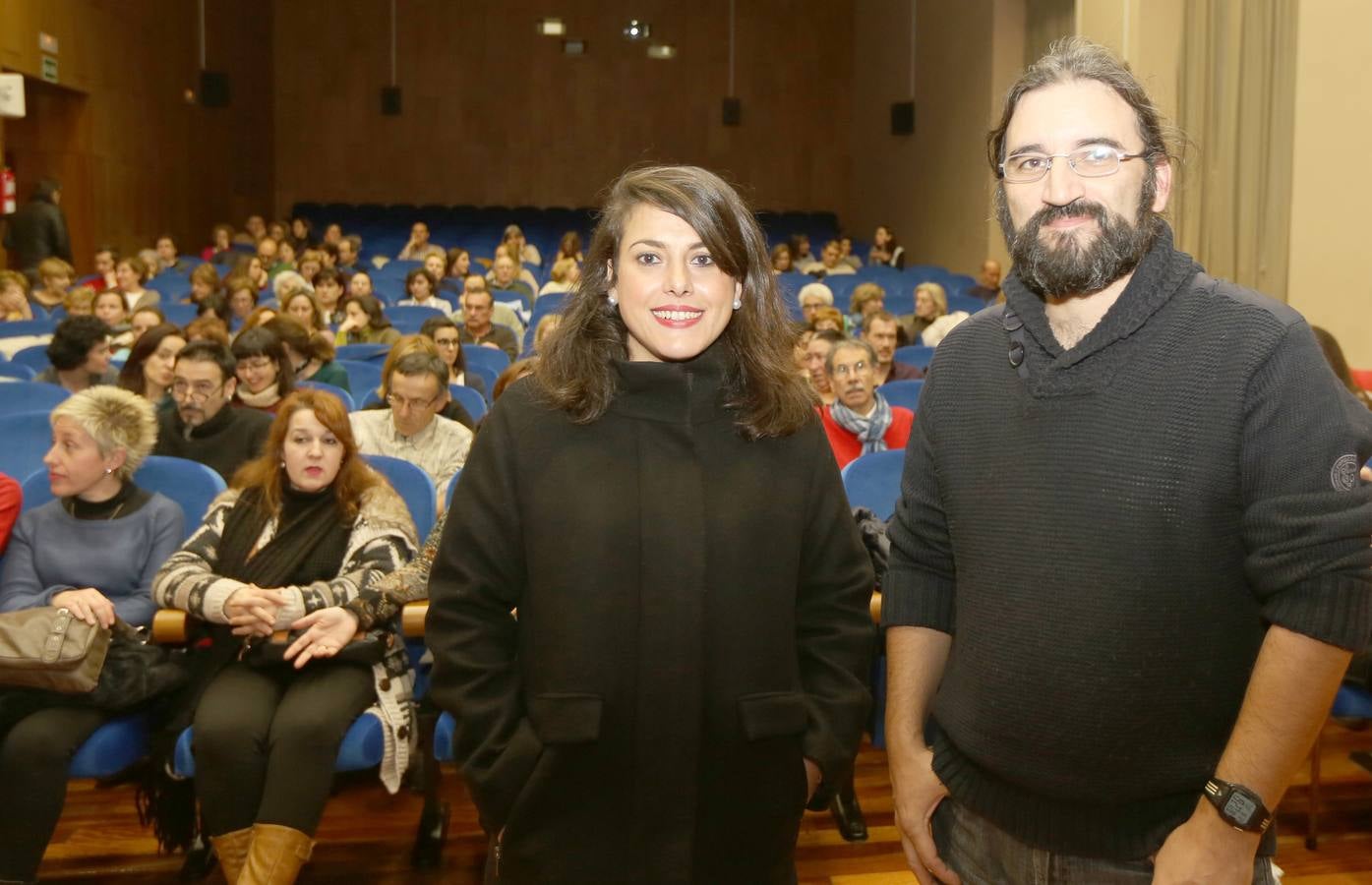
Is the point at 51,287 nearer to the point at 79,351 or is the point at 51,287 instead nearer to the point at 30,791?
the point at 79,351

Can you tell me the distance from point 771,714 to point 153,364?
3.94 meters

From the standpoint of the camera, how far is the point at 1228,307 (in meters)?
1.26

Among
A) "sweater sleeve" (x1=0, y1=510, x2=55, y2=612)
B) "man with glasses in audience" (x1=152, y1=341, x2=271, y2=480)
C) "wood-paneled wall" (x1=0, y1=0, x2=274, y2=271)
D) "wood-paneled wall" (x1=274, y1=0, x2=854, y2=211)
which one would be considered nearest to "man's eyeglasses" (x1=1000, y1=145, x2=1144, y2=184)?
"sweater sleeve" (x1=0, y1=510, x2=55, y2=612)

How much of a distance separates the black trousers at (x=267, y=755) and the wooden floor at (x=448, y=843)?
43cm

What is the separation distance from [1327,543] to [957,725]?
0.44 m

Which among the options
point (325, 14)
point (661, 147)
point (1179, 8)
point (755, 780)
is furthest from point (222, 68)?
point (755, 780)

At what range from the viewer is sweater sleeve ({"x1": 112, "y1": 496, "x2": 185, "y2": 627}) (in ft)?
9.59

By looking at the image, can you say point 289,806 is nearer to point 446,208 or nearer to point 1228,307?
point 1228,307

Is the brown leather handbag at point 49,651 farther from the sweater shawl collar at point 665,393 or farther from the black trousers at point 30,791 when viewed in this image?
the sweater shawl collar at point 665,393

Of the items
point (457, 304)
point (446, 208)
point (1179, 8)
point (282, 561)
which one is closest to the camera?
point (282, 561)

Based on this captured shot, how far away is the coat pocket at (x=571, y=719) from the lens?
4.86ft

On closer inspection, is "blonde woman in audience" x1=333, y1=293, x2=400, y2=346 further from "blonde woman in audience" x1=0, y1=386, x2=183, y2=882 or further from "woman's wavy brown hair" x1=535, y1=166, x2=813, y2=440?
"woman's wavy brown hair" x1=535, y1=166, x2=813, y2=440

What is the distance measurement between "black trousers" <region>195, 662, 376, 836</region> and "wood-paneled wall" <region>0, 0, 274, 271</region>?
9.78m

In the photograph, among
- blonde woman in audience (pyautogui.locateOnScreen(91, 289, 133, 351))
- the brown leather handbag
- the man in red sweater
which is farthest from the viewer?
blonde woman in audience (pyautogui.locateOnScreen(91, 289, 133, 351))
